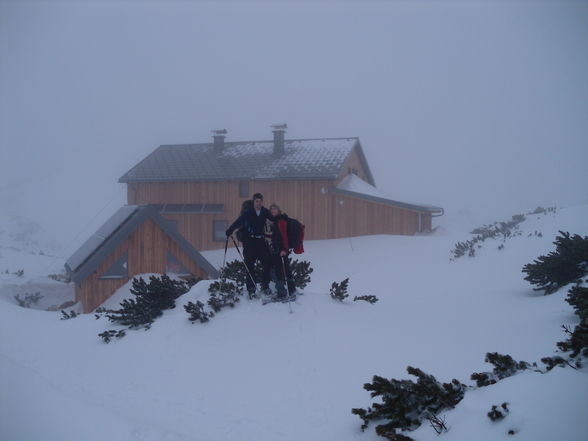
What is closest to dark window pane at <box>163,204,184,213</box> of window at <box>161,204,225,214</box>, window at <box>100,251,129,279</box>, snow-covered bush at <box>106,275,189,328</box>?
window at <box>161,204,225,214</box>

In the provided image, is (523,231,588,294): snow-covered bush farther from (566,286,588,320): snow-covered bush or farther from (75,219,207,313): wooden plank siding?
(75,219,207,313): wooden plank siding

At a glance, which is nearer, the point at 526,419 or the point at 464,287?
the point at 526,419

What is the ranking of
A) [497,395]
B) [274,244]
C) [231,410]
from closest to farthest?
[497,395] < [231,410] < [274,244]

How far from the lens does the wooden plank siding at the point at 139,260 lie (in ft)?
43.1

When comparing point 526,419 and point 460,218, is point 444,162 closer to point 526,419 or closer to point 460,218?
point 460,218

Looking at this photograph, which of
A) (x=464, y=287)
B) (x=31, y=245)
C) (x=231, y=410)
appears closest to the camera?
(x=231, y=410)

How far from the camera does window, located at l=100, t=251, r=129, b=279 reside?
43.7ft

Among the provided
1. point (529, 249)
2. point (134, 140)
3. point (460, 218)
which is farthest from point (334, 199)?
point (134, 140)

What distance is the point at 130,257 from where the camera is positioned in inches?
531

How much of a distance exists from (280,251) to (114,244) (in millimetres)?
6757

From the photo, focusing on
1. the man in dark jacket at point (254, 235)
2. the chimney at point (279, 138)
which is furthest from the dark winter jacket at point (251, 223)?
the chimney at point (279, 138)

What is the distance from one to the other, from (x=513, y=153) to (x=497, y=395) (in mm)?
148956

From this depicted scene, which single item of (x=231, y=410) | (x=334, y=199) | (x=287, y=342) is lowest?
(x=231, y=410)

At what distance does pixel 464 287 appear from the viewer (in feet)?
45.6
